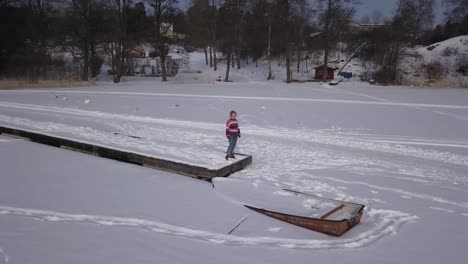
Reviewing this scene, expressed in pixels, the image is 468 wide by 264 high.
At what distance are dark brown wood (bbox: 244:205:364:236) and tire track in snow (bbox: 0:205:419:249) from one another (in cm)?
16

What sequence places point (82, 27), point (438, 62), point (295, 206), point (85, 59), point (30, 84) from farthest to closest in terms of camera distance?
point (438, 62), point (85, 59), point (82, 27), point (30, 84), point (295, 206)

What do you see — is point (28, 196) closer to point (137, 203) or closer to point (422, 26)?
point (137, 203)

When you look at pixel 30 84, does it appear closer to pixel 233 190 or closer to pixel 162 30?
pixel 162 30

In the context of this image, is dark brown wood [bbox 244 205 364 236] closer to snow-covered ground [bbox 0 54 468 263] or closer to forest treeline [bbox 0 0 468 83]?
snow-covered ground [bbox 0 54 468 263]

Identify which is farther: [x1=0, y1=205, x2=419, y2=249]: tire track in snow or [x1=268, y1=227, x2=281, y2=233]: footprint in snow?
[x1=268, y1=227, x2=281, y2=233]: footprint in snow

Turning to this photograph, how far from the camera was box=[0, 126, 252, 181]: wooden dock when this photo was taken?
791 cm

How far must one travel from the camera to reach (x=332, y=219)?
5.66m

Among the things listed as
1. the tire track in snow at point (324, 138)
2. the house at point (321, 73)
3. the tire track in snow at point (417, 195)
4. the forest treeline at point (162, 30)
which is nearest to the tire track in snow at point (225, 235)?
the tire track in snow at point (417, 195)

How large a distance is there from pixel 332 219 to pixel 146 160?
4731mm

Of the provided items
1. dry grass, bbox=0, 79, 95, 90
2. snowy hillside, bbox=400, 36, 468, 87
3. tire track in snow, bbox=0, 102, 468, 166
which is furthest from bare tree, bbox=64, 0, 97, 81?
snowy hillside, bbox=400, 36, 468, 87

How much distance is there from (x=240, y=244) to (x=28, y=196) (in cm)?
398

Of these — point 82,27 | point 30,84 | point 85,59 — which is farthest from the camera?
point 85,59

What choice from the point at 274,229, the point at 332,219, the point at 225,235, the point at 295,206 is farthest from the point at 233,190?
the point at 332,219

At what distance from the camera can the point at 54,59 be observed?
139ft
